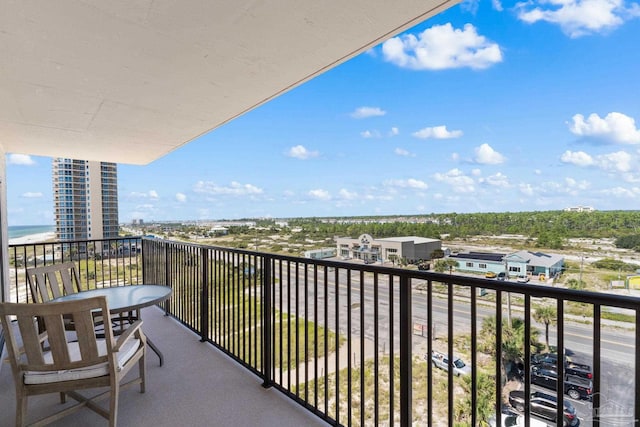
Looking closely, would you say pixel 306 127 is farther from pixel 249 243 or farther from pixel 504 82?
pixel 249 243

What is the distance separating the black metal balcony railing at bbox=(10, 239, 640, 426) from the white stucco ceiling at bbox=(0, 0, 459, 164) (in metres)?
1.48

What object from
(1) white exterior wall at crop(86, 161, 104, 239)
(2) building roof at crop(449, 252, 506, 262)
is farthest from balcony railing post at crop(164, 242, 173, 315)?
(1) white exterior wall at crop(86, 161, 104, 239)

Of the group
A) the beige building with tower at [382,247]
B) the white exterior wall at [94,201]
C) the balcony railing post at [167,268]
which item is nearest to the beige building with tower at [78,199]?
the white exterior wall at [94,201]

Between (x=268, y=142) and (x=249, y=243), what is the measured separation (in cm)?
2339

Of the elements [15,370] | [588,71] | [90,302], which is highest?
[588,71]

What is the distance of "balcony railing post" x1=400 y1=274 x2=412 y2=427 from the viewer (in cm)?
170

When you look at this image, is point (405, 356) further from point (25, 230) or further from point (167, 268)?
point (25, 230)

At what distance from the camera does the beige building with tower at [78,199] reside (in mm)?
9281

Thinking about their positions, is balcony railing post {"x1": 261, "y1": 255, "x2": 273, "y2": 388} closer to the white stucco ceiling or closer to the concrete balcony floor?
the concrete balcony floor

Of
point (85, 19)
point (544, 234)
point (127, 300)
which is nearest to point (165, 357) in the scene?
point (127, 300)

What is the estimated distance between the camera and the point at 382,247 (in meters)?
8.43

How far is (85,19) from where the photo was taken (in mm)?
1771

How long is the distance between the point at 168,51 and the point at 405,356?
2412 mm

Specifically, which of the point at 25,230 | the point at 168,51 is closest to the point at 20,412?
the point at 168,51
